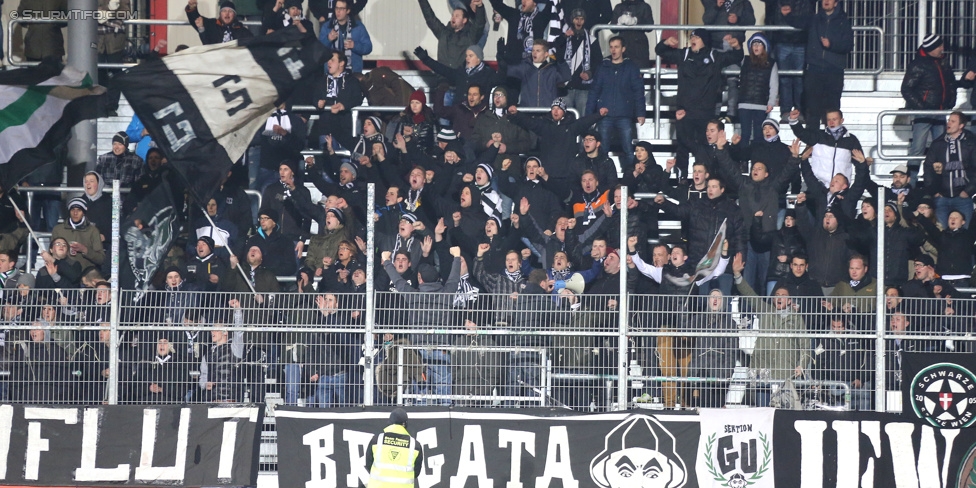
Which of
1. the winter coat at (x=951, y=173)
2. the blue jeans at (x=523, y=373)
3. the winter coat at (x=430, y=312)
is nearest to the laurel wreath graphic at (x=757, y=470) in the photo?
the blue jeans at (x=523, y=373)

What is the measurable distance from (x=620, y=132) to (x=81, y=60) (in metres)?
7.34

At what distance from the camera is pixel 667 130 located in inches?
741

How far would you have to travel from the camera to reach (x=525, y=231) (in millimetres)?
15773

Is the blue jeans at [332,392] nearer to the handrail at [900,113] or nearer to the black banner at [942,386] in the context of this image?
the black banner at [942,386]

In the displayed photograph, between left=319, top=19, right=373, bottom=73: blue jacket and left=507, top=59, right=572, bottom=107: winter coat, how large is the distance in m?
2.39

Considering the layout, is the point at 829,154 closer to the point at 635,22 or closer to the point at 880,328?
the point at 635,22

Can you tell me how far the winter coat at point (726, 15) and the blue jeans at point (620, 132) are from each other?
1960 mm

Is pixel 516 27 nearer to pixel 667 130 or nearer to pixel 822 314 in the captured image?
pixel 667 130

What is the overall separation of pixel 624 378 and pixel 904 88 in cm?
762

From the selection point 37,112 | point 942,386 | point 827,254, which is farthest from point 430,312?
point 37,112

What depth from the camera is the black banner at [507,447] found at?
12930 millimetres

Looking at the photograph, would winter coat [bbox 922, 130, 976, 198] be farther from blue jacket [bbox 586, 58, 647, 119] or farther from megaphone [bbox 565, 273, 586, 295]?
megaphone [bbox 565, 273, 586, 295]

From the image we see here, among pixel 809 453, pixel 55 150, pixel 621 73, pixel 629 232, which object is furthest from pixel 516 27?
pixel 809 453

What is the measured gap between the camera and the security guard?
Answer: 39.6ft
